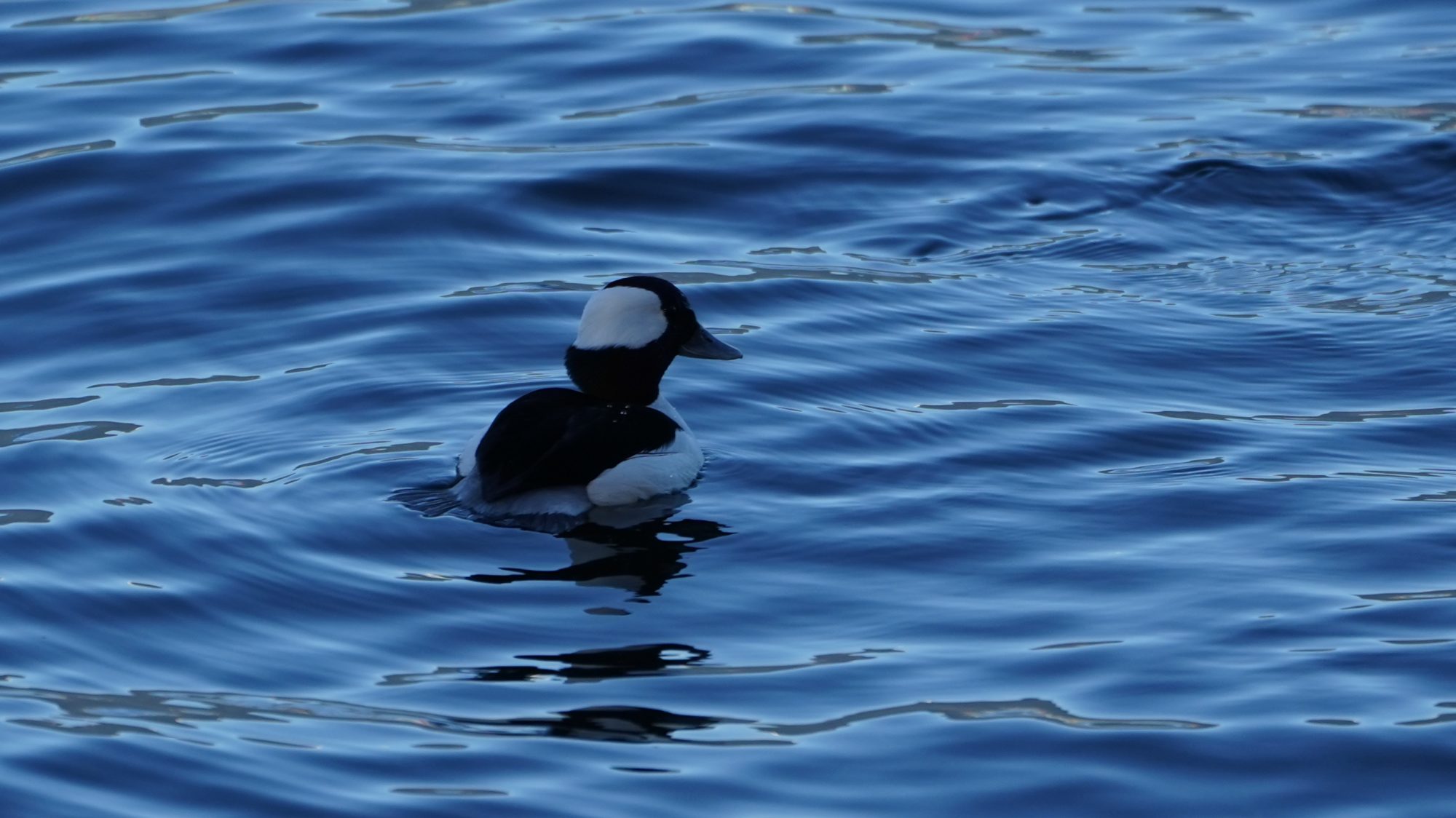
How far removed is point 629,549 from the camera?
727cm

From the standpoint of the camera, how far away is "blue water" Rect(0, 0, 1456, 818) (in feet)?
18.5

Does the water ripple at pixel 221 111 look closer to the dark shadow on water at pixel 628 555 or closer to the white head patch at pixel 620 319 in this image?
the white head patch at pixel 620 319

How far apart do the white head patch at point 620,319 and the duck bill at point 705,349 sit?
300 millimetres

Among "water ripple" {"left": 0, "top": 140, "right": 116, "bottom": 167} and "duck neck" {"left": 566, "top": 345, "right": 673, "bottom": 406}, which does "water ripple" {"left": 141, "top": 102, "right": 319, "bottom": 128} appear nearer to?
"water ripple" {"left": 0, "top": 140, "right": 116, "bottom": 167}

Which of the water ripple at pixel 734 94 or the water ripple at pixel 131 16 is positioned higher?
the water ripple at pixel 131 16

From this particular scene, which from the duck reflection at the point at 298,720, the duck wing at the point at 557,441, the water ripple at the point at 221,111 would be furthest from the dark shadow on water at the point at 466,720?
the water ripple at the point at 221,111

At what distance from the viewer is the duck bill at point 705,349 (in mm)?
8508

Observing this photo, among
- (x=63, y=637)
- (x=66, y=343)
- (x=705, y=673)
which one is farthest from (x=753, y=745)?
(x=66, y=343)

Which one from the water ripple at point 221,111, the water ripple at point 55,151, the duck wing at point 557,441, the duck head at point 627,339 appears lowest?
the duck wing at point 557,441

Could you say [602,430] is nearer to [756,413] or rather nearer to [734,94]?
[756,413]

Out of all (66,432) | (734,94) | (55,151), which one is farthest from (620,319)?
(734,94)

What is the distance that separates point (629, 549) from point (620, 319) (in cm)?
122

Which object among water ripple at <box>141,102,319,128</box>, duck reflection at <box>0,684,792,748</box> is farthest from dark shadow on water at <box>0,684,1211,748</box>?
water ripple at <box>141,102,319,128</box>

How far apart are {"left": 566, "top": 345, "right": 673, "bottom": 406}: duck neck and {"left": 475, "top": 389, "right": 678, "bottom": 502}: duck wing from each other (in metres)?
0.33
